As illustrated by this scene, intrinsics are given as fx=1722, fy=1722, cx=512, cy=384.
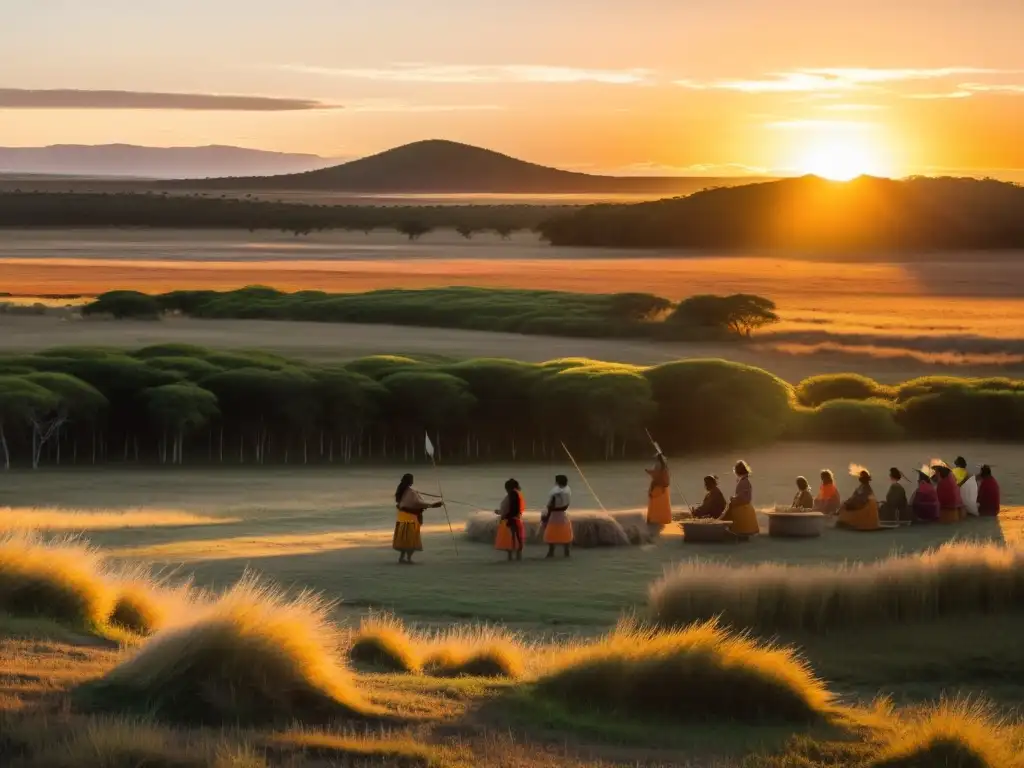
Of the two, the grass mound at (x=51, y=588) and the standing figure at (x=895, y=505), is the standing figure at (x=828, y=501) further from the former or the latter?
the grass mound at (x=51, y=588)

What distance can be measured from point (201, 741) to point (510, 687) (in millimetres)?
4835

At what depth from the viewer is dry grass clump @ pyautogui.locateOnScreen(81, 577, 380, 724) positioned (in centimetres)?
1630

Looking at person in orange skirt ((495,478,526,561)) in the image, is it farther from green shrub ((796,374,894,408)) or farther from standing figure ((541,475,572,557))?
green shrub ((796,374,894,408))

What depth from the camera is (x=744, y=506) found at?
35062 mm

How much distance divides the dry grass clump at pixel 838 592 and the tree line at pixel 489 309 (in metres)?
97.0

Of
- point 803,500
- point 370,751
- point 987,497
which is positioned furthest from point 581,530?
point 370,751

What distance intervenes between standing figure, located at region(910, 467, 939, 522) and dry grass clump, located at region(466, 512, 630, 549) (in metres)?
6.28

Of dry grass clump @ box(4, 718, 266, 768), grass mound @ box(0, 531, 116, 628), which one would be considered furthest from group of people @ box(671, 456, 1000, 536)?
dry grass clump @ box(4, 718, 266, 768)

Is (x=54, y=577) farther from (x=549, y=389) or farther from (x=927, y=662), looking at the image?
(x=549, y=389)

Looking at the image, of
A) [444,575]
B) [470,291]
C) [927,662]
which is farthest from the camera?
[470,291]

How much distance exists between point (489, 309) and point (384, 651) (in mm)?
119491

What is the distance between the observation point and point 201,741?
1477 cm

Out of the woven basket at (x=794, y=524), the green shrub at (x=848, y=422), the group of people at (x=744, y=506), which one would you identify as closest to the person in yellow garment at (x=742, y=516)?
the group of people at (x=744, y=506)

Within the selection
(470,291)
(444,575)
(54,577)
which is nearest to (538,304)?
(470,291)
